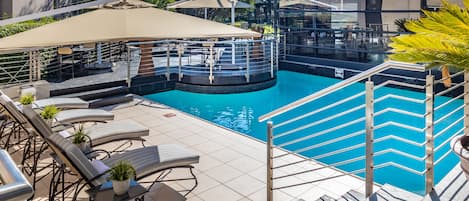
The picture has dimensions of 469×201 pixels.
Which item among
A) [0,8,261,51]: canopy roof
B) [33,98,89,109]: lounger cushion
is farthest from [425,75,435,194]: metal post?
[33,98,89,109]: lounger cushion

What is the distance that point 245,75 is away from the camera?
1125 centimetres

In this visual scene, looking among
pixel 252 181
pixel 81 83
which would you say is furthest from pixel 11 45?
pixel 81 83

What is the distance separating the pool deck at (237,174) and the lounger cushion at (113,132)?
69 cm

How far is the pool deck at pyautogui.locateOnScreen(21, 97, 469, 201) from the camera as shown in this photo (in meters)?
4.12

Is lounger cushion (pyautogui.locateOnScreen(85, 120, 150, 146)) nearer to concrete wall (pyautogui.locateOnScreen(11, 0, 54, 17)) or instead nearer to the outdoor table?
the outdoor table

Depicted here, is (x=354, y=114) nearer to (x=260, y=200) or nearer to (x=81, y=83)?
(x=260, y=200)

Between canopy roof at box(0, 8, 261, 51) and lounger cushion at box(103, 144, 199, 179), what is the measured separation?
1337 millimetres

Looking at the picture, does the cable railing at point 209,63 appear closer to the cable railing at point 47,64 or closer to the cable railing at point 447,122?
the cable railing at point 47,64

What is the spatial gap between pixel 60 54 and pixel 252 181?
296 inches

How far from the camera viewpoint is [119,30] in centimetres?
476

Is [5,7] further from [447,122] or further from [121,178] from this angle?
[447,122]

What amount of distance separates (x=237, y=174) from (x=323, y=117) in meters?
4.70

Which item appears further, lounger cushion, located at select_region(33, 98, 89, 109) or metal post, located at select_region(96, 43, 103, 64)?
metal post, located at select_region(96, 43, 103, 64)

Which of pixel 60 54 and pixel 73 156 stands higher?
pixel 60 54
